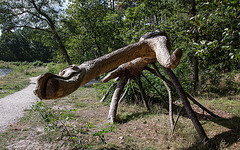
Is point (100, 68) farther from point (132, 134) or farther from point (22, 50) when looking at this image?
point (22, 50)

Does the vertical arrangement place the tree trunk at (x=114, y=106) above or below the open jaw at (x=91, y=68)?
below

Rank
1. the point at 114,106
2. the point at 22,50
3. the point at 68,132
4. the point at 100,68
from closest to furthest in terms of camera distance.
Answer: the point at 100,68, the point at 68,132, the point at 114,106, the point at 22,50

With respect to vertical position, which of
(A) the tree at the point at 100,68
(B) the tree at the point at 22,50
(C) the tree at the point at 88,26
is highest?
(B) the tree at the point at 22,50

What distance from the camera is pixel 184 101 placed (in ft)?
10.9

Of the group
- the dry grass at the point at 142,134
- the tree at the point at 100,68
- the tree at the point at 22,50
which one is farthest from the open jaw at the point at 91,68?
the tree at the point at 22,50

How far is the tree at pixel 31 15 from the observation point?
1256 cm

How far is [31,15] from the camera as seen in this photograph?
13547 mm

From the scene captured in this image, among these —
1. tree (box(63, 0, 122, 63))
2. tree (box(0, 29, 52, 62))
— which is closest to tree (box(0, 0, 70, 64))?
tree (box(63, 0, 122, 63))

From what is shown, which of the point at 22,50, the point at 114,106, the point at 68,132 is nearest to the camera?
the point at 68,132

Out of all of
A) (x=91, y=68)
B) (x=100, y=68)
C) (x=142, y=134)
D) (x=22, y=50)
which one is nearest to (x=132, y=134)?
(x=142, y=134)

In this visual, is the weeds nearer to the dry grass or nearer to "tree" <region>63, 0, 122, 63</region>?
the dry grass

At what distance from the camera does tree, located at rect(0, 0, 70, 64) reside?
41.2 feet

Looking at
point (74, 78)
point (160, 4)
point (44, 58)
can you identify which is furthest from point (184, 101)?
point (44, 58)

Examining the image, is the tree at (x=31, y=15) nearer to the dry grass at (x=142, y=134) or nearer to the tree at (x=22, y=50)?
the dry grass at (x=142, y=134)
